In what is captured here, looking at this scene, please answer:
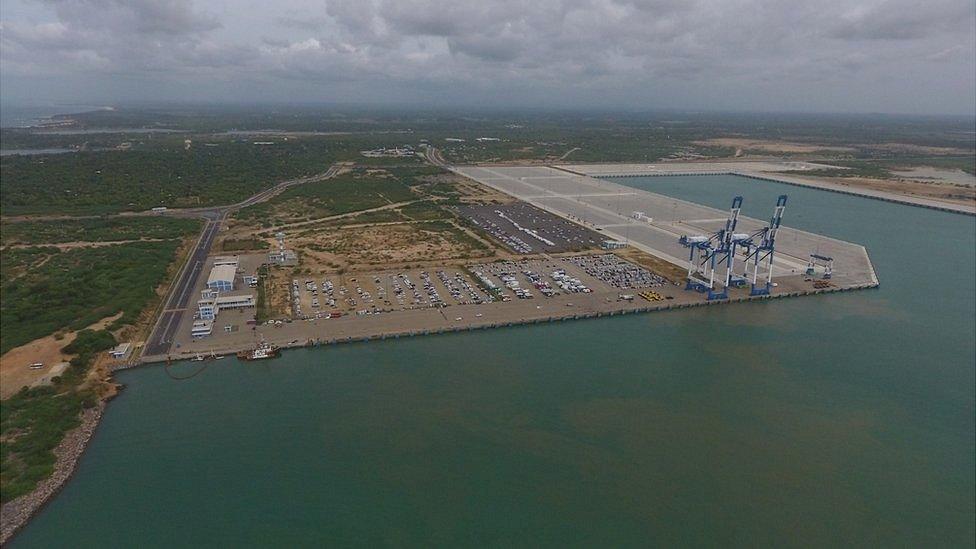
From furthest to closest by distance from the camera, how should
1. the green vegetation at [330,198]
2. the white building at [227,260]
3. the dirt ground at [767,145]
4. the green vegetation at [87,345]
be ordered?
1. the dirt ground at [767,145]
2. the green vegetation at [330,198]
3. the white building at [227,260]
4. the green vegetation at [87,345]

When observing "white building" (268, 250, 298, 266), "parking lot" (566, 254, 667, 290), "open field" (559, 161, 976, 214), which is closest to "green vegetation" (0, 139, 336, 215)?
"white building" (268, 250, 298, 266)

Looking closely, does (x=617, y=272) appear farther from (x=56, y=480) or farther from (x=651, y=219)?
(x=56, y=480)

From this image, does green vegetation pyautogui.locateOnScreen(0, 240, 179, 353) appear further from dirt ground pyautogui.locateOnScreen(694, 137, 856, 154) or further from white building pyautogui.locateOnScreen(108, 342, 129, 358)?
dirt ground pyautogui.locateOnScreen(694, 137, 856, 154)

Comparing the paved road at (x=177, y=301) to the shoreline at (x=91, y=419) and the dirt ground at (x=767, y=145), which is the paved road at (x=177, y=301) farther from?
the dirt ground at (x=767, y=145)

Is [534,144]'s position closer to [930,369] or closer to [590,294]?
[590,294]

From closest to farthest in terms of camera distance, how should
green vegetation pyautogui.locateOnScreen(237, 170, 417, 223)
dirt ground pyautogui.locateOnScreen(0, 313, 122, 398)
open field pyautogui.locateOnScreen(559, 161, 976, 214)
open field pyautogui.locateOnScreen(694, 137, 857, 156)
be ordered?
dirt ground pyautogui.locateOnScreen(0, 313, 122, 398) < green vegetation pyautogui.locateOnScreen(237, 170, 417, 223) < open field pyautogui.locateOnScreen(559, 161, 976, 214) < open field pyautogui.locateOnScreen(694, 137, 857, 156)

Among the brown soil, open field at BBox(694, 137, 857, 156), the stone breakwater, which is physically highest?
open field at BBox(694, 137, 857, 156)

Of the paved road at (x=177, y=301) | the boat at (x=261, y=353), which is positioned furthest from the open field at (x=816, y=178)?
the boat at (x=261, y=353)
